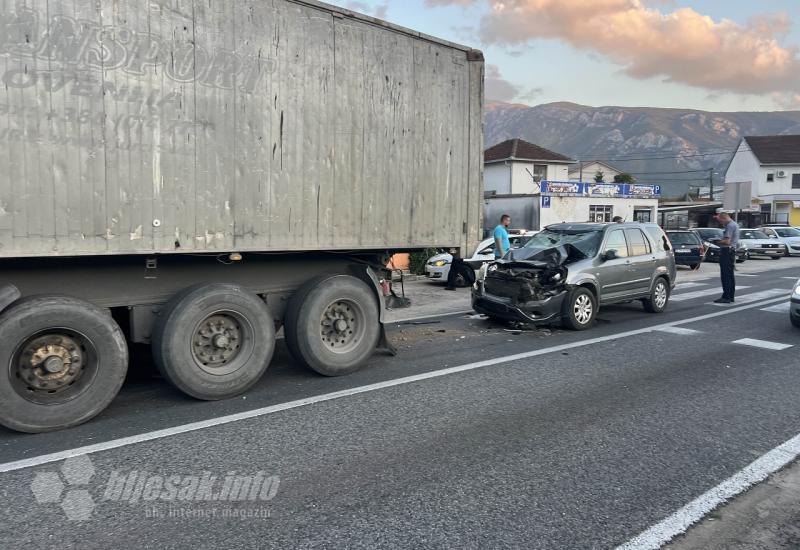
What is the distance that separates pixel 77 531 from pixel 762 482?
4.22m

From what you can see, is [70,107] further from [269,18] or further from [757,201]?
[757,201]

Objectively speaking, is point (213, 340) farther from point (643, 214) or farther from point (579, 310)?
point (643, 214)

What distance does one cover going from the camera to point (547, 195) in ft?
91.1

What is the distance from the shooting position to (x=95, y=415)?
480 centimetres

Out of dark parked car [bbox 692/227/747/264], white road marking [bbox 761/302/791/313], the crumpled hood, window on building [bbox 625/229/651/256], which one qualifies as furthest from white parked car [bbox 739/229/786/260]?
the crumpled hood

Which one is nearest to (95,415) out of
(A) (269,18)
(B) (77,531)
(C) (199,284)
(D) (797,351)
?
(C) (199,284)

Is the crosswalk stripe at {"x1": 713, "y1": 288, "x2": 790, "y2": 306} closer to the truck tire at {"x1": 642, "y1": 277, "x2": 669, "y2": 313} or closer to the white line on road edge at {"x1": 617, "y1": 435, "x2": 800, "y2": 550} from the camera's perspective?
the truck tire at {"x1": 642, "y1": 277, "x2": 669, "y2": 313}

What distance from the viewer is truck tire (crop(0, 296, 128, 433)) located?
173 inches

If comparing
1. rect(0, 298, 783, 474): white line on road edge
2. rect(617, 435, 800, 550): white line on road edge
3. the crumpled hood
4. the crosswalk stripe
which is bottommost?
rect(617, 435, 800, 550): white line on road edge

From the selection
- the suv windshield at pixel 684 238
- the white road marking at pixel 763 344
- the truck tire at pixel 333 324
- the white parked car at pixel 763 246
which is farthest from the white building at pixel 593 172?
the truck tire at pixel 333 324

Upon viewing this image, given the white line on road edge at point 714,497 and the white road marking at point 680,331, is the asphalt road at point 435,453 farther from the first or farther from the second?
the white road marking at point 680,331

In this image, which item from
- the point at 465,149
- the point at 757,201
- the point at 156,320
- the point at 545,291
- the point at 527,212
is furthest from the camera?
the point at 757,201

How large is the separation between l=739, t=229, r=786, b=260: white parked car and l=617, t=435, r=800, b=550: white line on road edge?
2651 cm

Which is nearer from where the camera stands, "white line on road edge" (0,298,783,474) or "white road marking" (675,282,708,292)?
"white line on road edge" (0,298,783,474)
